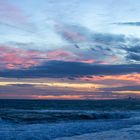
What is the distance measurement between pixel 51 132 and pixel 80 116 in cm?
2799

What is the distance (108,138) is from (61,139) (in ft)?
13.9

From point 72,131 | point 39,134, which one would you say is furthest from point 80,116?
point 39,134

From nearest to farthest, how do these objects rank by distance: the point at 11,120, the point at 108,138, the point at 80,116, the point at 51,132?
the point at 108,138
the point at 51,132
the point at 11,120
the point at 80,116

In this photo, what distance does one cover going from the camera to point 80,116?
227ft

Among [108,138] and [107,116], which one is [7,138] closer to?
[108,138]

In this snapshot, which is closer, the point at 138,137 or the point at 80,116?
the point at 138,137

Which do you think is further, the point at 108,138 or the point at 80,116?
the point at 80,116

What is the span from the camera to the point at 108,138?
114 feet

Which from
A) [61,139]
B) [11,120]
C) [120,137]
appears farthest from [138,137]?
[11,120]

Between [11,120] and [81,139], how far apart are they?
25.7 m

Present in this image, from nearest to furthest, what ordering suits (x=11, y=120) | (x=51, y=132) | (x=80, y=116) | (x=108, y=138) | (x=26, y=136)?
(x=108, y=138) < (x=26, y=136) < (x=51, y=132) < (x=11, y=120) < (x=80, y=116)

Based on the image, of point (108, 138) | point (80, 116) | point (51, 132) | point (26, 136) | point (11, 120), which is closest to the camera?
point (108, 138)

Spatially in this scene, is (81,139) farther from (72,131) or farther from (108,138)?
(72,131)

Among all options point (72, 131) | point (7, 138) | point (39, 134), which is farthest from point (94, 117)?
point (7, 138)
